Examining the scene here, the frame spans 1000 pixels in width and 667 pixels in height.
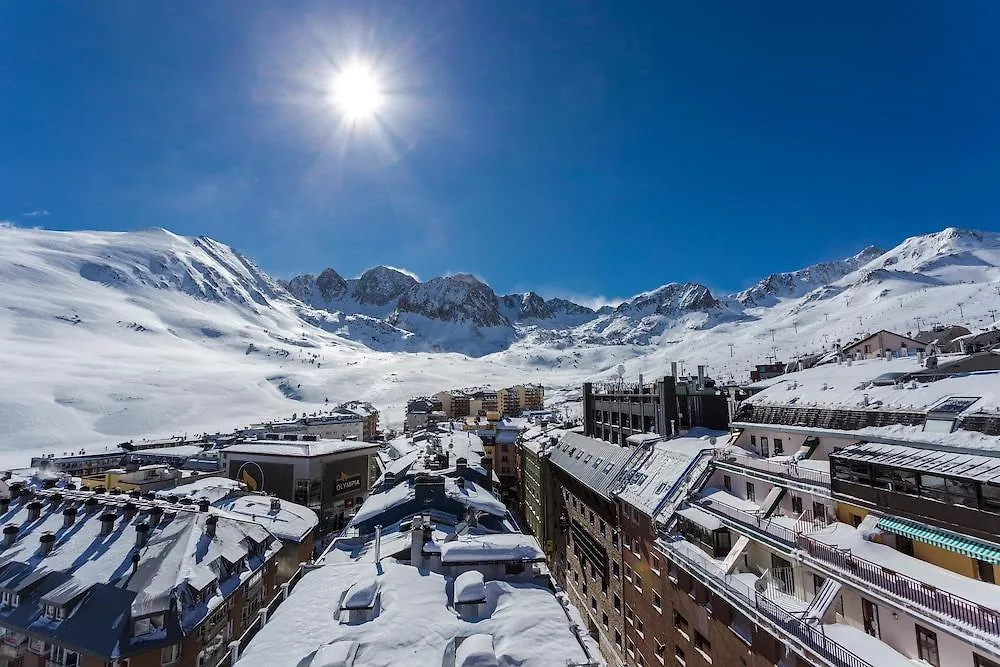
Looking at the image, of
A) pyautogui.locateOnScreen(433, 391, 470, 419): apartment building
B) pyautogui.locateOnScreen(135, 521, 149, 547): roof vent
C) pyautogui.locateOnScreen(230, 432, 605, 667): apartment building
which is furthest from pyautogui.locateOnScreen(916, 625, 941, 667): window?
pyautogui.locateOnScreen(433, 391, 470, 419): apartment building

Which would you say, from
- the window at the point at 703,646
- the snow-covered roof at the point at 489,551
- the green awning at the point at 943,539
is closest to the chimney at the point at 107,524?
the snow-covered roof at the point at 489,551

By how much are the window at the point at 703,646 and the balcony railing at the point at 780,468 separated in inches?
321

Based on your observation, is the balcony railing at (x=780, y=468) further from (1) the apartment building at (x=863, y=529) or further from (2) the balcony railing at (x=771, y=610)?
(2) the balcony railing at (x=771, y=610)

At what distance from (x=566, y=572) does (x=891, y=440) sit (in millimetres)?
36498

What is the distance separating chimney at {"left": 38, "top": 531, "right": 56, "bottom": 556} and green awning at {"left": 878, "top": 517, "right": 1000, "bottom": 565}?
37.5m

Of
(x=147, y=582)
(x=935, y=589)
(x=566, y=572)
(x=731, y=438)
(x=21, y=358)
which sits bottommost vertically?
(x=566, y=572)

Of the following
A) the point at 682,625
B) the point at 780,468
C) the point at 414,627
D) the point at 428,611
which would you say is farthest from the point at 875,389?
the point at 414,627

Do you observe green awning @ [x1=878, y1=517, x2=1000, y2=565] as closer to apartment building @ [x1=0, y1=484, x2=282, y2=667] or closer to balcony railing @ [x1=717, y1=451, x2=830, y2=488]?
balcony railing @ [x1=717, y1=451, x2=830, y2=488]

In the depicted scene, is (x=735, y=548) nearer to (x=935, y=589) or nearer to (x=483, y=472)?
(x=935, y=589)

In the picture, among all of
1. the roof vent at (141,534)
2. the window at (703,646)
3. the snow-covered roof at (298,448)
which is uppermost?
the snow-covered roof at (298,448)

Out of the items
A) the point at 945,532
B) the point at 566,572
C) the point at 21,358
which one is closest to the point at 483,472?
the point at 566,572

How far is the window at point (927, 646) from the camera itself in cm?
1359

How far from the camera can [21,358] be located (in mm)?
146000

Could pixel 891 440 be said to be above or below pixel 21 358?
below
